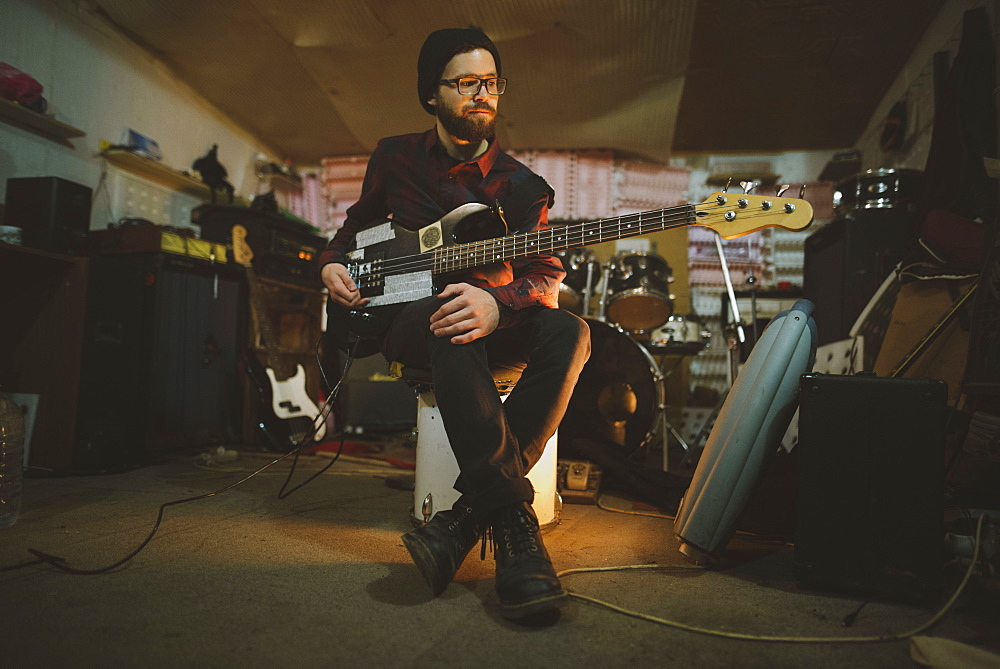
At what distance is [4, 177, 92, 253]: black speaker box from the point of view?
2422 millimetres

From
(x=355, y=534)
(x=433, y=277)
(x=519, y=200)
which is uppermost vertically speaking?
(x=519, y=200)

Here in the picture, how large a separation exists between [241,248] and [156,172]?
813 millimetres

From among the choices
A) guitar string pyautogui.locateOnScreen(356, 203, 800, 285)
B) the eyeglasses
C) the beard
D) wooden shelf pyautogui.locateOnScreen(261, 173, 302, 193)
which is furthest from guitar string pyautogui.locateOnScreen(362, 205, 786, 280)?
wooden shelf pyautogui.locateOnScreen(261, 173, 302, 193)

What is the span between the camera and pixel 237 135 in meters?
4.71

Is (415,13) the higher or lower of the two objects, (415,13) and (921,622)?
the higher

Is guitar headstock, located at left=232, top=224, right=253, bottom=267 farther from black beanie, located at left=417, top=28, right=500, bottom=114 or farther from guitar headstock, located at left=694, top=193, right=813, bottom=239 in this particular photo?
guitar headstock, located at left=694, top=193, right=813, bottom=239

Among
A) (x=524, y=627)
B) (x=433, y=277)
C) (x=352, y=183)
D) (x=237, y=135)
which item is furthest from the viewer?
(x=352, y=183)

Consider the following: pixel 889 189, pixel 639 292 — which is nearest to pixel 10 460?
pixel 639 292

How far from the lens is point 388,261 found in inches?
64.8

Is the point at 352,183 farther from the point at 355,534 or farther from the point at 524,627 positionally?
the point at 524,627

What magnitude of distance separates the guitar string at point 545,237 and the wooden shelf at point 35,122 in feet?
7.49

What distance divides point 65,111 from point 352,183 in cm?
252

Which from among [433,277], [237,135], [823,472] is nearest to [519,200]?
[433,277]

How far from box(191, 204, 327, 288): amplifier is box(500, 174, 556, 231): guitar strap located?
2261 mm
